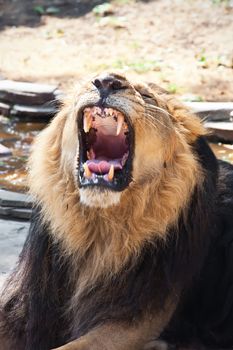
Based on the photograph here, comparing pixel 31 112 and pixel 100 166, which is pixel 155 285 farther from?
pixel 31 112

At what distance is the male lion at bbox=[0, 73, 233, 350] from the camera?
11.0 feet

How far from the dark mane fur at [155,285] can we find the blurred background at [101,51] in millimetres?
3205

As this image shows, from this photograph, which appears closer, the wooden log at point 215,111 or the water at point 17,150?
the water at point 17,150

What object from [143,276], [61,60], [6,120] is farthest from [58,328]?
[61,60]

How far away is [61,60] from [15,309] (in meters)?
6.97

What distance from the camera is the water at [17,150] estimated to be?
21.2 feet

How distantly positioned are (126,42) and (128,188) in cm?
777

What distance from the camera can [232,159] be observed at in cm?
691

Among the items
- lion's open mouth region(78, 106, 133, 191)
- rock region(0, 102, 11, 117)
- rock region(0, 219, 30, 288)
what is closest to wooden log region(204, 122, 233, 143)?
rock region(0, 102, 11, 117)

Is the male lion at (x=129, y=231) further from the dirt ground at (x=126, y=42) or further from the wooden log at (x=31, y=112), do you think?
the dirt ground at (x=126, y=42)

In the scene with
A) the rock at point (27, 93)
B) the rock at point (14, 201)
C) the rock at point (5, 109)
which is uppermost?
the rock at point (27, 93)

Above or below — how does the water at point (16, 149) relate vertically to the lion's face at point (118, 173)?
below

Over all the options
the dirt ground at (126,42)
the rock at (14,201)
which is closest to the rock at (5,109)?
the dirt ground at (126,42)

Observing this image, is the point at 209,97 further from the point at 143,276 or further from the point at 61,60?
the point at 143,276
